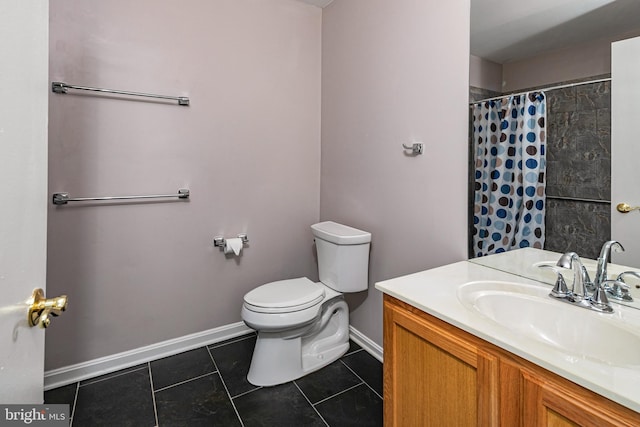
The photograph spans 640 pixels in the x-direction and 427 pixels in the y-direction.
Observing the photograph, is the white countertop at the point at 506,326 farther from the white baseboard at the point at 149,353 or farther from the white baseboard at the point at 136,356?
the white baseboard at the point at 136,356

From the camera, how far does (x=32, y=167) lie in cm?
63

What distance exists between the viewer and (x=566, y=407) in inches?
29.1

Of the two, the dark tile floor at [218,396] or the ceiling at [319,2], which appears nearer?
the dark tile floor at [218,396]

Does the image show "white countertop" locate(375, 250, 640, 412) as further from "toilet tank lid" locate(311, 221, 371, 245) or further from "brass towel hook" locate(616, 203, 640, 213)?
Result: "toilet tank lid" locate(311, 221, 371, 245)

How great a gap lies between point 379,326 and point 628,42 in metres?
1.71

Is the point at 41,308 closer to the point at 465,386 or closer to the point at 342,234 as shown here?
the point at 465,386

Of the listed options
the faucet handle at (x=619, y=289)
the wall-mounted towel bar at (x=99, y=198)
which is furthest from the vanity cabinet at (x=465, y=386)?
the wall-mounted towel bar at (x=99, y=198)

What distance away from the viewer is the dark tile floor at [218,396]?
61.5 inches

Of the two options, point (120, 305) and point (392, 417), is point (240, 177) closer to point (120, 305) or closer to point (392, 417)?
point (120, 305)

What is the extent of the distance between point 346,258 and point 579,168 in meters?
1.19

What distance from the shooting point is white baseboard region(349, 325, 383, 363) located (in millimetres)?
2051

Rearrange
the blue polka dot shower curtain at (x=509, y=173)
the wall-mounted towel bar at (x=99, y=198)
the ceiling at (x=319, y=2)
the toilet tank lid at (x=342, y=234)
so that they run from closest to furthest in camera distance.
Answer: the blue polka dot shower curtain at (x=509, y=173), the wall-mounted towel bar at (x=99, y=198), the toilet tank lid at (x=342, y=234), the ceiling at (x=319, y=2)

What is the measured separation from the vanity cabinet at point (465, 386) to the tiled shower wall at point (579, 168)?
59 centimetres

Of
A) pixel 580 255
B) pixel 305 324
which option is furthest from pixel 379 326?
pixel 580 255
